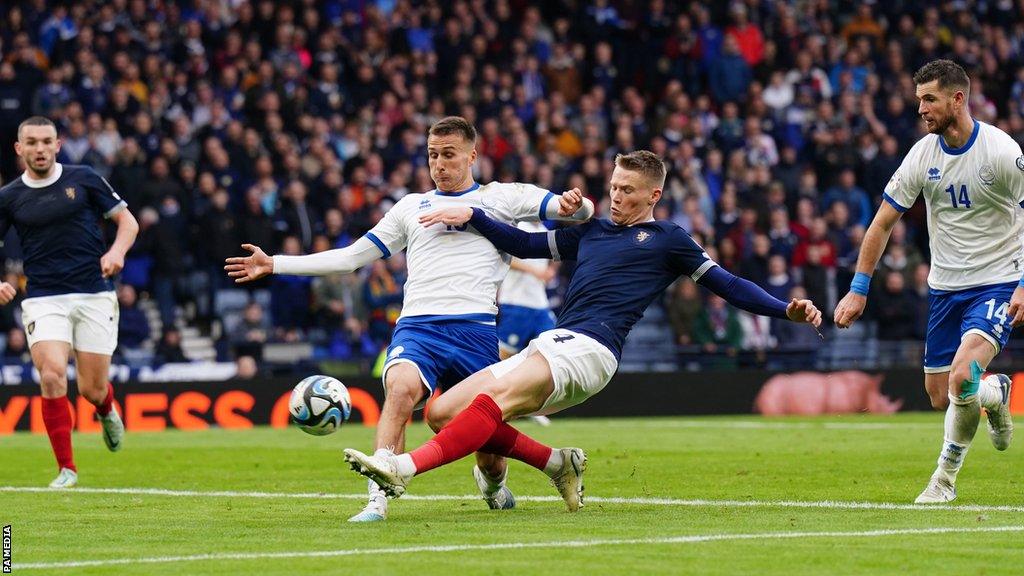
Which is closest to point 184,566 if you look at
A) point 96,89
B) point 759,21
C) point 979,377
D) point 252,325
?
point 979,377

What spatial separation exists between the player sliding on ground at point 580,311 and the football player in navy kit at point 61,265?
4052 millimetres

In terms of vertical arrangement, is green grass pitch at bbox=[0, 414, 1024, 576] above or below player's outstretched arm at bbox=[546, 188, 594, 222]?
below

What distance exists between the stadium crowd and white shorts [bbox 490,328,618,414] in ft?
42.5

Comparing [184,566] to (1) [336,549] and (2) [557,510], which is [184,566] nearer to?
(1) [336,549]

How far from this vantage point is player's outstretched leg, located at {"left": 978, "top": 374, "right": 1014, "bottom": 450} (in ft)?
32.6

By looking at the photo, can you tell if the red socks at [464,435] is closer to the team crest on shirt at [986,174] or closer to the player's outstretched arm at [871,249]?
the player's outstretched arm at [871,249]

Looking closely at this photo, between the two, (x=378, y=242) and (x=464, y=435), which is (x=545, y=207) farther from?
(x=464, y=435)

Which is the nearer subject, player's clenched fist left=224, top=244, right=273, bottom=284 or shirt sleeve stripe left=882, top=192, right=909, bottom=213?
player's clenched fist left=224, top=244, right=273, bottom=284

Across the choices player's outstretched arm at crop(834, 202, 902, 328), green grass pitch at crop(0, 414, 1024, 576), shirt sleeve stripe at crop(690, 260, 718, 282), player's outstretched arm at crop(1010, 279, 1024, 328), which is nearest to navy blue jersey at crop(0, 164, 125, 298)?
green grass pitch at crop(0, 414, 1024, 576)

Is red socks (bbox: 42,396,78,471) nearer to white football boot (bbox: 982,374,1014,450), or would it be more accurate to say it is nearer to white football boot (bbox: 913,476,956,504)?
white football boot (bbox: 913,476,956,504)

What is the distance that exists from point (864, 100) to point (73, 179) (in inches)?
661

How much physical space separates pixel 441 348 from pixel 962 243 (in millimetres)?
3297

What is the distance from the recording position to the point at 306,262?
31.4 ft

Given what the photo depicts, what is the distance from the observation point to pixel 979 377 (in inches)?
384
